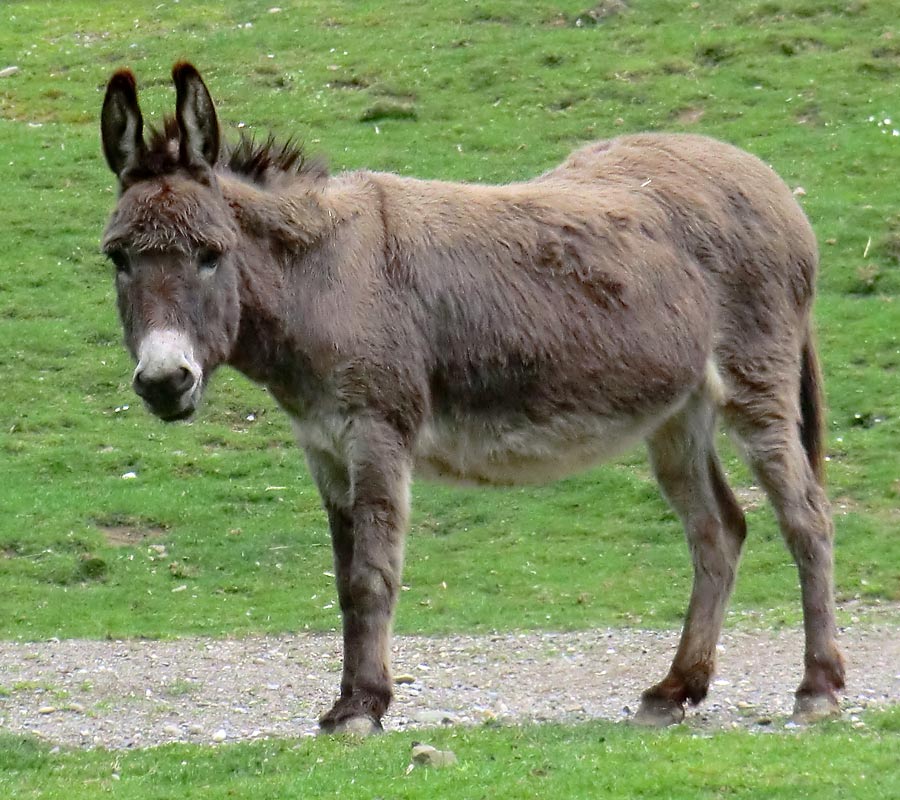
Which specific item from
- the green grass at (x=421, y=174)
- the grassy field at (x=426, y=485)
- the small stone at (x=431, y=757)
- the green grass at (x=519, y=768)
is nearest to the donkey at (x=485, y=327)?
the green grass at (x=519, y=768)

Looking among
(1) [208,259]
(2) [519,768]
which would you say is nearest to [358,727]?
(2) [519,768]

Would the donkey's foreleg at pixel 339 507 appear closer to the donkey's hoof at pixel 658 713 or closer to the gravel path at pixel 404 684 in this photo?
the gravel path at pixel 404 684

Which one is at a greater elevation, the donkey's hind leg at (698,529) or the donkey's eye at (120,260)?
the donkey's eye at (120,260)

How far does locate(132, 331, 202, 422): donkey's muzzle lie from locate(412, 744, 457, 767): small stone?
1.61 metres

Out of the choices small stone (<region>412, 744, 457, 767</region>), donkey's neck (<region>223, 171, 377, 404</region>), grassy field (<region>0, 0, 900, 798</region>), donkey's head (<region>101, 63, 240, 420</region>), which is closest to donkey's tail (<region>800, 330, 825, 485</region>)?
grassy field (<region>0, 0, 900, 798</region>)

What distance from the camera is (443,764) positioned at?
5.65m

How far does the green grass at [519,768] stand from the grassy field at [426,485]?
20 mm

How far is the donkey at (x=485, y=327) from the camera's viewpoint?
20.4 feet

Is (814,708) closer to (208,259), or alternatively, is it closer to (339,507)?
(339,507)

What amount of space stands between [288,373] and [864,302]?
10753 millimetres

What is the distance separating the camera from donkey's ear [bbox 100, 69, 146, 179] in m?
6.16

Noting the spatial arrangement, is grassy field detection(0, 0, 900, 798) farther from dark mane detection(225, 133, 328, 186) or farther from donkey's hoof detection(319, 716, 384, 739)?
dark mane detection(225, 133, 328, 186)

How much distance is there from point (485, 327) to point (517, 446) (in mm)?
561

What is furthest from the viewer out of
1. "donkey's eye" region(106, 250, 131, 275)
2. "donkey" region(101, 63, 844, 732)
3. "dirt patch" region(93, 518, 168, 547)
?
"dirt patch" region(93, 518, 168, 547)
